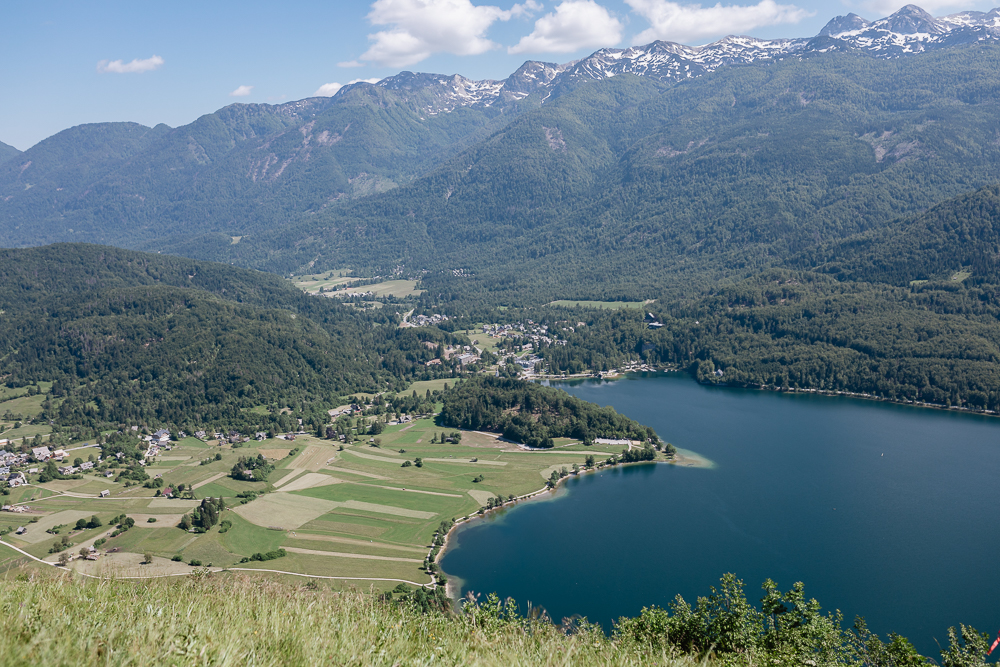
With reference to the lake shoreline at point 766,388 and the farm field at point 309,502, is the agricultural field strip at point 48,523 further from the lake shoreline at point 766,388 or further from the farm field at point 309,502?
the lake shoreline at point 766,388

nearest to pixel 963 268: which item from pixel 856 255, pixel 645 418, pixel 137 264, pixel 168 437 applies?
pixel 856 255

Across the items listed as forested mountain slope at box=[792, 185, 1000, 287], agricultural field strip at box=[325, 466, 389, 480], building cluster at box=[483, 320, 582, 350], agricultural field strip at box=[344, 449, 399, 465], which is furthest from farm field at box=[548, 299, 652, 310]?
agricultural field strip at box=[325, 466, 389, 480]

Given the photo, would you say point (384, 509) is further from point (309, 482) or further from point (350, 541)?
point (309, 482)

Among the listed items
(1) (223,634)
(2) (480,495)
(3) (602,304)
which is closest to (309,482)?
(2) (480,495)

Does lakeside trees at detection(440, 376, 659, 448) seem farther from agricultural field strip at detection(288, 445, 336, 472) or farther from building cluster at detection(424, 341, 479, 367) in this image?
building cluster at detection(424, 341, 479, 367)

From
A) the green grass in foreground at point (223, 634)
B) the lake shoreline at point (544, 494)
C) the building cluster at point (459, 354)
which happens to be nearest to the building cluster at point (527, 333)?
the building cluster at point (459, 354)

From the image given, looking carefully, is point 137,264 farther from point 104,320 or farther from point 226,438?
point 226,438
